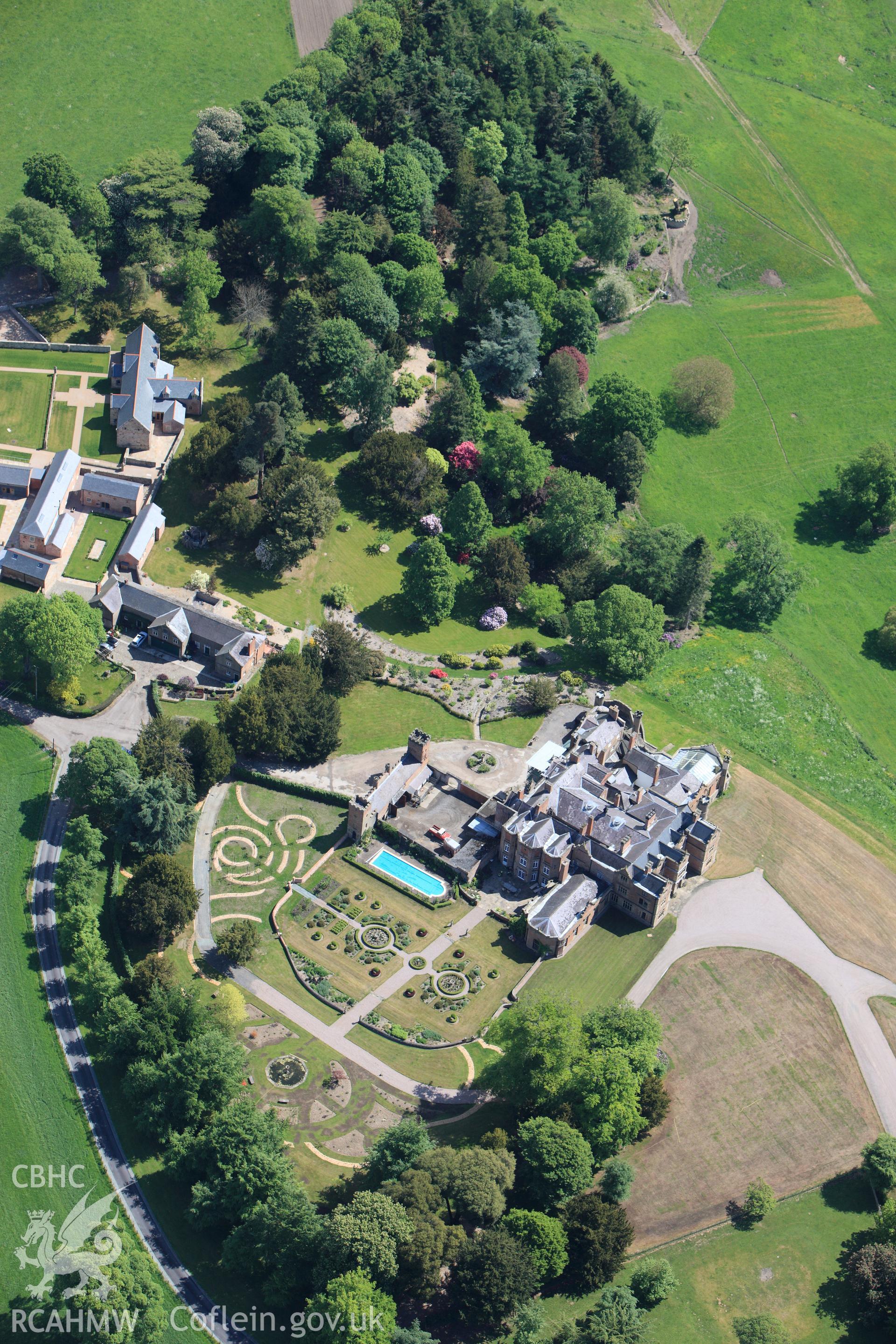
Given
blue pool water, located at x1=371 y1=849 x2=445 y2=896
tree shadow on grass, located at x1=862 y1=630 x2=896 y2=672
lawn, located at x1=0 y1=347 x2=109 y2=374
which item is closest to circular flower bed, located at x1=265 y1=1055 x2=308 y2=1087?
blue pool water, located at x1=371 y1=849 x2=445 y2=896

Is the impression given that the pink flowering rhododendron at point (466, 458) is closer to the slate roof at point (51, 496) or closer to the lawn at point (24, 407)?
the slate roof at point (51, 496)

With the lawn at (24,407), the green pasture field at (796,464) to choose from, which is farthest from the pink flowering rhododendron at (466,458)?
the lawn at (24,407)

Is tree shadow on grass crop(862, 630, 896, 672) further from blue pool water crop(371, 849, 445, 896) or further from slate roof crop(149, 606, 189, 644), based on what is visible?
slate roof crop(149, 606, 189, 644)

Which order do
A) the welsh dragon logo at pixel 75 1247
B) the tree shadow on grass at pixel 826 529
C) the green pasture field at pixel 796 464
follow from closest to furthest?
1. the welsh dragon logo at pixel 75 1247
2. the green pasture field at pixel 796 464
3. the tree shadow on grass at pixel 826 529

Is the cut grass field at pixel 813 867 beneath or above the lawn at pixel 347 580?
above

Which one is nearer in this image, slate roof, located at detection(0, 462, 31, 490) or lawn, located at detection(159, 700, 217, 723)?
lawn, located at detection(159, 700, 217, 723)

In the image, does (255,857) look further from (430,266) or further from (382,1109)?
(430,266)

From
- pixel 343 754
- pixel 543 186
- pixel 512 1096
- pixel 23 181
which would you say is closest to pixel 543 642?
pixel 343 754

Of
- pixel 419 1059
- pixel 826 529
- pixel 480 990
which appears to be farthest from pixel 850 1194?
pixel 826 529
